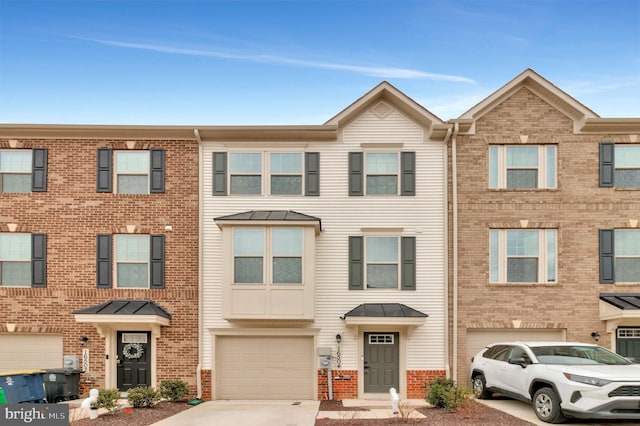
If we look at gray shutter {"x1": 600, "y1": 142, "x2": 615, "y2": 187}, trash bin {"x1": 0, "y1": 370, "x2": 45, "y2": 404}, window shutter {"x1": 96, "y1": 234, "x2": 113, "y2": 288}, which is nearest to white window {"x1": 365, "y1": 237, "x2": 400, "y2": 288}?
gray shutter {"x1": 600, "y1": 142, "x2": 615, "y2": 187}

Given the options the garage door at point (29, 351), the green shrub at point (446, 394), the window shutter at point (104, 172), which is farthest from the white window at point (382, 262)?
the garage door at point (29, 351)

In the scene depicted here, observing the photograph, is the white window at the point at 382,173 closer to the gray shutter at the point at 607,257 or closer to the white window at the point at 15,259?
the gray shutter at the point at 607,257

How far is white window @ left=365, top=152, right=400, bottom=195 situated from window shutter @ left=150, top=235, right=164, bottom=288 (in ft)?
19.6

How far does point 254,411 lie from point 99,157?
26.9 feet

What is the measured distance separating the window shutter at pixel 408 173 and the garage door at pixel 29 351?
10.4m

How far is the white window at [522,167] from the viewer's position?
1491 centimetres

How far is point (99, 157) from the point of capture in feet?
49.2

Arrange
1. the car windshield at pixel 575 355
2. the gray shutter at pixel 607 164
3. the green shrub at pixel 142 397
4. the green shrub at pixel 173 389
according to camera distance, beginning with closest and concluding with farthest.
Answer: the car windshield at pixel 575 355 < the green shrub at pixel 142 397 < the green shrub at pixel 173 389 < the gray shutter at pixel 607 164

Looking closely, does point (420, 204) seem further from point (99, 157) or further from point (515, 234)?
point (99, 157)

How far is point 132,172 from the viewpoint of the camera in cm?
1508

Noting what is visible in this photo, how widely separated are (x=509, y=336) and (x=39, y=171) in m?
13.9

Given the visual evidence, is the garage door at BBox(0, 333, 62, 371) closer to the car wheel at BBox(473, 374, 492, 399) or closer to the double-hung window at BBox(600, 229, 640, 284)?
the car wheel at BBox(473, 374, 492, 399)

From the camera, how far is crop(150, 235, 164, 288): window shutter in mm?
14711

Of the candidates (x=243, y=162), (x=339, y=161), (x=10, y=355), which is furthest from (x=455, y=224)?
(x=10, y=355)
